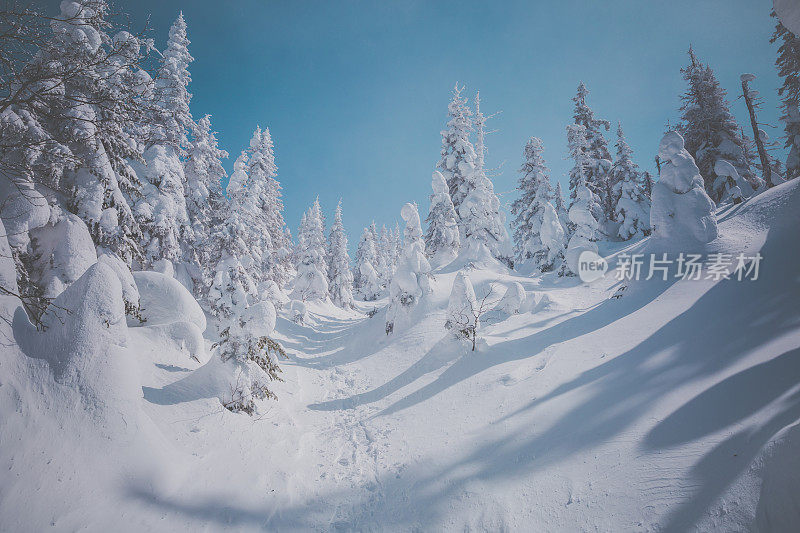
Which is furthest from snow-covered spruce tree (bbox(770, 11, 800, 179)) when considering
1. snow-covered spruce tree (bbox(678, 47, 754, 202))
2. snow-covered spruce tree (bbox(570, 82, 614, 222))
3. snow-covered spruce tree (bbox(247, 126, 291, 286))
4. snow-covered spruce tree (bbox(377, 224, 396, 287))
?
snow-covered spruce tree (bbox(377, 224, 396, 287))

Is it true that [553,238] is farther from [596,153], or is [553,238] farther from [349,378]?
[349,378]

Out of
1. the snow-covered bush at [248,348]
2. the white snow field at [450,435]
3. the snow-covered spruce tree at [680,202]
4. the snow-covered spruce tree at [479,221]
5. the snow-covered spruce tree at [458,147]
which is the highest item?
the snow-covered spruce tree at [458,147]

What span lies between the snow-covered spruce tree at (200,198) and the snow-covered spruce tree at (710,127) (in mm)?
31915

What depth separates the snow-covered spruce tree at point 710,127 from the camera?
21.1 meters

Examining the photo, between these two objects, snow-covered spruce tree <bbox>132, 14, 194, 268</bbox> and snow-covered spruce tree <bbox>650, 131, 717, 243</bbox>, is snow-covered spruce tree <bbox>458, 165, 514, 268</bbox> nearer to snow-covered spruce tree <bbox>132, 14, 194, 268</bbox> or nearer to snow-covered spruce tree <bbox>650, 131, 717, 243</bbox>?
snow-covered spruce tree <bbox>650, 131, 717, 243</bbox>

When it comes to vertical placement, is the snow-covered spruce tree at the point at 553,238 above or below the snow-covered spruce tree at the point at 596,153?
below

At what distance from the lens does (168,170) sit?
1342 cm

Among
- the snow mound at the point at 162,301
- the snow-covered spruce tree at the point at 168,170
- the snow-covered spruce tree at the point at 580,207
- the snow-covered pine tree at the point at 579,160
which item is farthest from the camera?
the snow-covered pine tree at the point at 579,160

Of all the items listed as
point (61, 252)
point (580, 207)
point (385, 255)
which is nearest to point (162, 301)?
point (61, 252)

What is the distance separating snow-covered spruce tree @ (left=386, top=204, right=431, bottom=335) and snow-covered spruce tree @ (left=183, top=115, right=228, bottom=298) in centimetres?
1005

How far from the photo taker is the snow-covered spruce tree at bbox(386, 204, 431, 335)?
49.7 feet

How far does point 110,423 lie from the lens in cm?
429

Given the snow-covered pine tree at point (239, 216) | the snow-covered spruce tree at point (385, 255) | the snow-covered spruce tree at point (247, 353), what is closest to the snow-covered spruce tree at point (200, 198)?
the snow-covered pine tree at point (239, 216)

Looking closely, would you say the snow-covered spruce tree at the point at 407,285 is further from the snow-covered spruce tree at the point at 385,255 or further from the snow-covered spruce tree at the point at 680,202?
the snow-covered spruce tree at the point at 385,255
